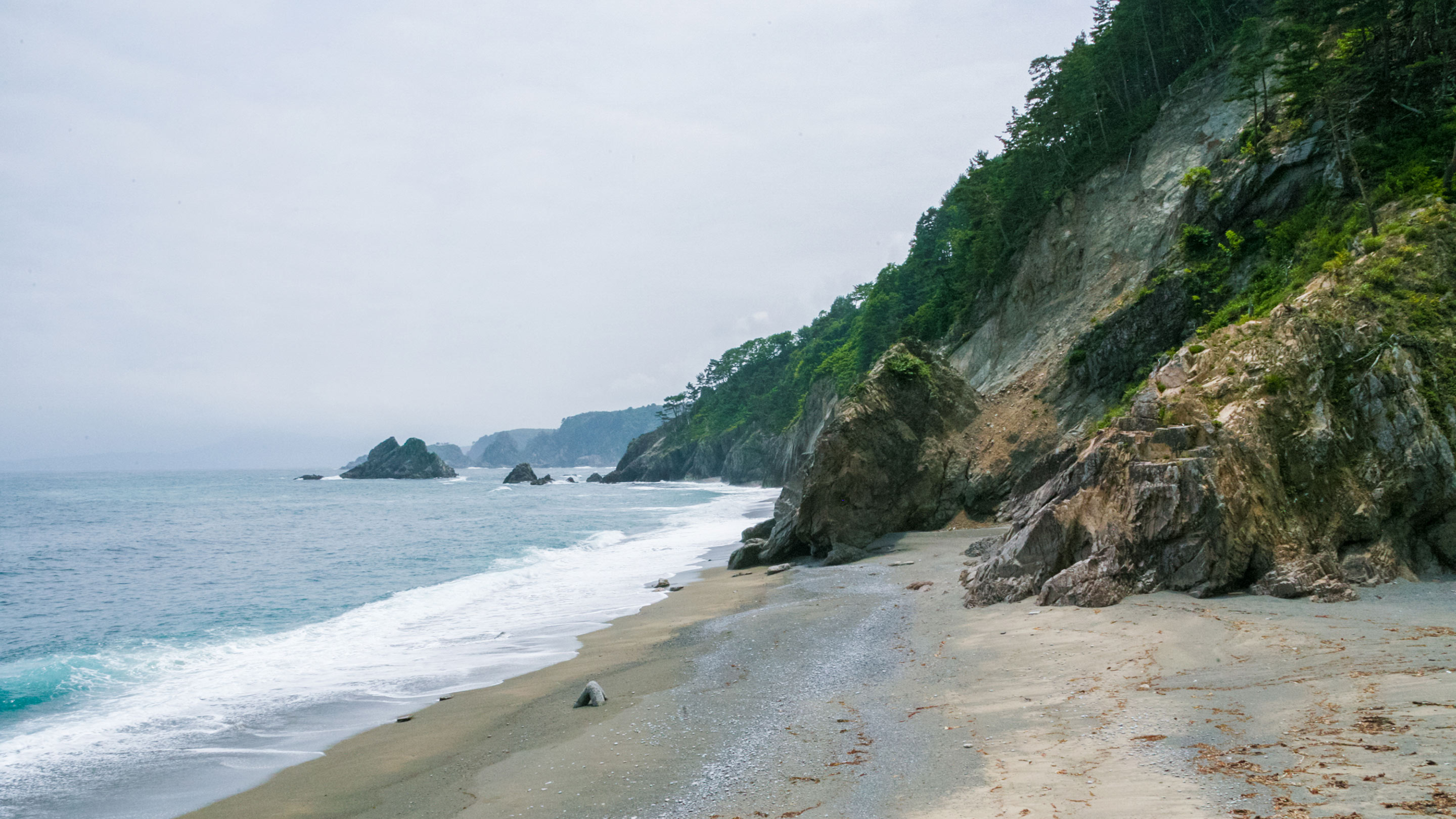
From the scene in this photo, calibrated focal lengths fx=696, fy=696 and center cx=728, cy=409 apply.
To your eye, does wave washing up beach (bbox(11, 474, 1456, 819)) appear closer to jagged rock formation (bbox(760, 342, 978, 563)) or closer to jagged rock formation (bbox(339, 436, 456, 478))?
jagged rock formation (bbox(760, 342, 978, 563))

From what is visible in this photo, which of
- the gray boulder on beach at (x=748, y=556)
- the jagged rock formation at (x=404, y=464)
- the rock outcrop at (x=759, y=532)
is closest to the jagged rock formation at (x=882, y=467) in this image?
the gray boulder on beach at (x=748, y=556)

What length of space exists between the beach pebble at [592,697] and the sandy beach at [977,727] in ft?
0.54

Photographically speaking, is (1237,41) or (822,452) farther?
(1237,41)

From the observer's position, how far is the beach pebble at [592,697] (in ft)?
32.3

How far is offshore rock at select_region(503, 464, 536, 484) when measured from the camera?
113 meters

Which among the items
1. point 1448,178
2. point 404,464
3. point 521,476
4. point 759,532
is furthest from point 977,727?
point 404,464

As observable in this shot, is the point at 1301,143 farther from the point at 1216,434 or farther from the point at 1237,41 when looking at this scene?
the point at 1216,434

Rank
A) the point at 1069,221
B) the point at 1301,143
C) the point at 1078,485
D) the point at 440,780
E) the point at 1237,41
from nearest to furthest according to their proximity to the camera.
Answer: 1. the point at 440,780
2. the point at 1078,485
3. the point at 1301,143
4. the point at 1237,41
5. the point at 1069,221

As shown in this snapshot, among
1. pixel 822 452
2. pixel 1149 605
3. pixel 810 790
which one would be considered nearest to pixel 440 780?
pixel 810 790

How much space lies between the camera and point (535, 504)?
61.2 meters

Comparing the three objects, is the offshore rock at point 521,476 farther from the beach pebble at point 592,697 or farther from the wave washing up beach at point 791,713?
the beach pebble at point 592,697

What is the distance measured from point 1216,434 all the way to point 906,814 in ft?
29.9

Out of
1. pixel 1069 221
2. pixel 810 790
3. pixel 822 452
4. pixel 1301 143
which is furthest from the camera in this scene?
pixel 1069 221

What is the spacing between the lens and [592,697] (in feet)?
32.6
